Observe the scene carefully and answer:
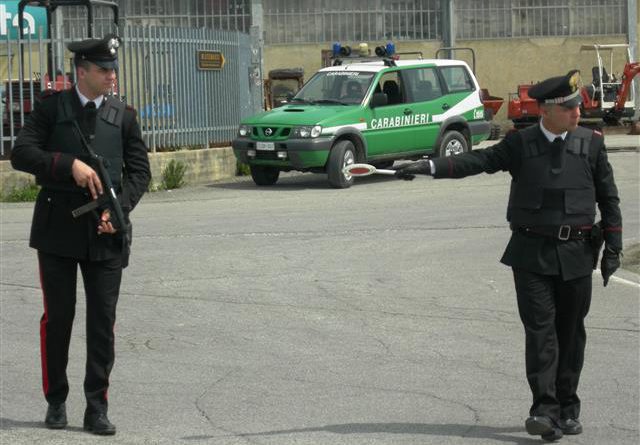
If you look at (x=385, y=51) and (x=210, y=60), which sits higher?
(x=385, y=51)

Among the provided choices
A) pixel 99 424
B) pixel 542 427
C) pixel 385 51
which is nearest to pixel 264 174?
pixel 385 51

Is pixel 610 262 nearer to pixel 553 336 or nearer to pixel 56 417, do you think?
pixel 553 336

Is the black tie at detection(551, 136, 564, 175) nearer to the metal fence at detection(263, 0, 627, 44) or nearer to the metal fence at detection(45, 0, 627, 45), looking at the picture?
the metal fence at detection(45, 0, 627, 45)

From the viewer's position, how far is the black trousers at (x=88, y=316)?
21.8ft

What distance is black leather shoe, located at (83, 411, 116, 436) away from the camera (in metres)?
6.59

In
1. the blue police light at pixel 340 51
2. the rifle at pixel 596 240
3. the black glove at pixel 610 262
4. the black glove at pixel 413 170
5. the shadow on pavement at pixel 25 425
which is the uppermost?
the blue police light at pixel 340 51

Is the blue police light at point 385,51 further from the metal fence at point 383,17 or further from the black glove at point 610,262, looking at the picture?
the black glove at point 610,262

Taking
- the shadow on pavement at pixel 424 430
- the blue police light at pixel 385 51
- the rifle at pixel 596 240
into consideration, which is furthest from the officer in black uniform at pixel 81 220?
the blue police light at pixel 385 51

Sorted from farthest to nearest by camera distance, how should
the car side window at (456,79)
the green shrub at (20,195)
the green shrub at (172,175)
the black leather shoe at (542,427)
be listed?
the car side window at (456,79) < the green shrub at (172,175) < the green shrub at (20,195) < the black leather shoe at (542,427)

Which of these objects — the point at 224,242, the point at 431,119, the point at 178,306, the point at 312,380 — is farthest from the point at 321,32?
the point at 312,380

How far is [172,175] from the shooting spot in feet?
66.2

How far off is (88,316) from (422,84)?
15.0 metres

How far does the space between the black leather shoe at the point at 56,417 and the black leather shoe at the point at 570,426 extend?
2429 mm

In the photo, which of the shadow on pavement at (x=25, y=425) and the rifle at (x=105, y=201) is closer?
the rifle at (x=105, y=201)
